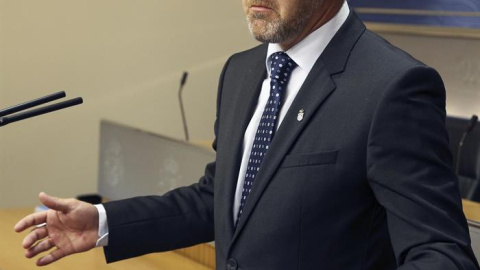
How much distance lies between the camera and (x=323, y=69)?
141 centimetres

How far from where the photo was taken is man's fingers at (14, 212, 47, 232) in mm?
1429

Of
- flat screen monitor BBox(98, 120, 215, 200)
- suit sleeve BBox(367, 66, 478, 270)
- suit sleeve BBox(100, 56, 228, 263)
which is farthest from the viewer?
flat screen monitor BBox(98, 120, 215, 200)

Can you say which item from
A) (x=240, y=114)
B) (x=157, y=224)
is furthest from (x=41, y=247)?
(x=240, y=114)

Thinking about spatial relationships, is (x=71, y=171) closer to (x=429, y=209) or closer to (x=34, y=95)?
(x=34, y=95)

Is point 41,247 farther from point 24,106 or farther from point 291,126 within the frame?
point 291,126

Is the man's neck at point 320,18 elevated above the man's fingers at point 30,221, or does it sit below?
above

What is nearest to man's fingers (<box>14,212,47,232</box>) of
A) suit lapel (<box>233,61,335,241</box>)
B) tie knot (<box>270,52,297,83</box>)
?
suit lapel (<box>233,61,335,241</box>)

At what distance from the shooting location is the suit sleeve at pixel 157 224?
160 centimetres

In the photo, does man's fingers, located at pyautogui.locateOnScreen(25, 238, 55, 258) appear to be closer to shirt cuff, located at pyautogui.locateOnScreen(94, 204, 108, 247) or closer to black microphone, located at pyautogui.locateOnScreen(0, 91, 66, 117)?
shirt cuff, located at pyautogui.locateOnScreen(94, 204, 108, 247)

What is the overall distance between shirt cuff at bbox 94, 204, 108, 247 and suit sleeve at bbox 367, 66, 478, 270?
526 millimetres

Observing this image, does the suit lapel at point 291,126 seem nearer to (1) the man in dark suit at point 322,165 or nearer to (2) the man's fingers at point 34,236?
(1) the man in dark suit at point 322,165

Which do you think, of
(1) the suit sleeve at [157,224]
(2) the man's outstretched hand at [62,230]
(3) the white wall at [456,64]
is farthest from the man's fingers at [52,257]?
(3) the white wall at [456,64]

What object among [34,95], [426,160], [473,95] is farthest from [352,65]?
[473,95]

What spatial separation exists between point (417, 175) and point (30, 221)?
65 cm
